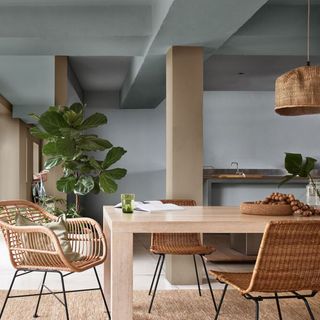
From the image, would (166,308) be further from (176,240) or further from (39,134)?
(39,134)

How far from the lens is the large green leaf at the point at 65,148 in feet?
18.0

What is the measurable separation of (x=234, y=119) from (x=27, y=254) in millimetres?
8175

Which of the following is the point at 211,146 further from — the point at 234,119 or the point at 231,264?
the point at 231,264

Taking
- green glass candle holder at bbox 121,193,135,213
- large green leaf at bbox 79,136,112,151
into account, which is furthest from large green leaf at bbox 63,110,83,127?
green glass candle holder at bbox 121,193,135,213

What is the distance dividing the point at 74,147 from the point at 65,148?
4.0 inches

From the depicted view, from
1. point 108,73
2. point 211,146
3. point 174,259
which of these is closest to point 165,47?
point 174,259

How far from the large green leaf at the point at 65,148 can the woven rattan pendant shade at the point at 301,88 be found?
247cm

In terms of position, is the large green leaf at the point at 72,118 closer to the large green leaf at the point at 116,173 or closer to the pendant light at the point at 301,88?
the large green leaf at the point at 116,173

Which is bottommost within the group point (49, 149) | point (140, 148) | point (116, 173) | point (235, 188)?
point (235, 188)

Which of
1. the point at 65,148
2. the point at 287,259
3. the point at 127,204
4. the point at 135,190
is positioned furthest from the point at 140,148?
the point at 287,259

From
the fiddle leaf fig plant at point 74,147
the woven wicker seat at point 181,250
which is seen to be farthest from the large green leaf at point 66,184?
the woven wicker seat at point 181,250

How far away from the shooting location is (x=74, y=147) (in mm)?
5562

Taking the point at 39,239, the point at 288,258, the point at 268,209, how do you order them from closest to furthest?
1. the point at 288,258
2. the point at 268,209
3. the point at 39,239

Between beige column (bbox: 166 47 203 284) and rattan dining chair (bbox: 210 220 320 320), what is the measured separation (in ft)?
9.50
